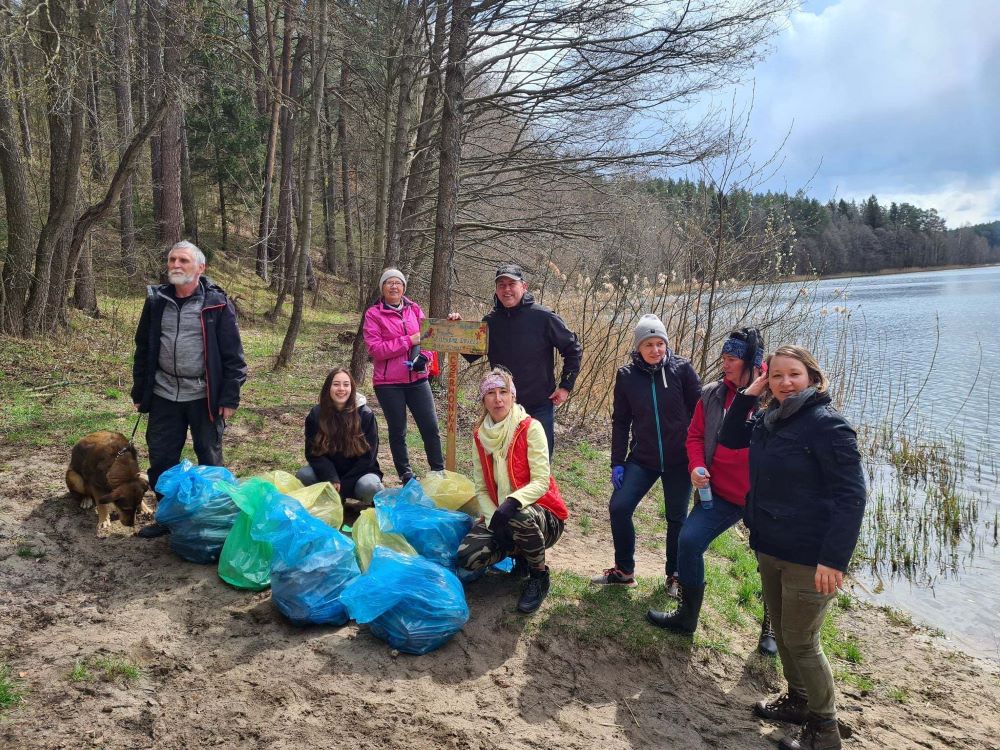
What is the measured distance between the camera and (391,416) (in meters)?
4.98

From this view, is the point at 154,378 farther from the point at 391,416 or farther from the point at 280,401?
the point at 280,401

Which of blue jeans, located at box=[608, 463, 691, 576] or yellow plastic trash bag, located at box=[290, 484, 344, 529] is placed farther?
blue jeans, located at box=[608, 463, 691, 576]

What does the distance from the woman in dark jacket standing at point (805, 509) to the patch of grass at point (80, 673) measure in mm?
2980

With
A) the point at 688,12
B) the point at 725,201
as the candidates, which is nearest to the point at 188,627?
the point at 725,201

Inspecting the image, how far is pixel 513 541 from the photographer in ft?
12.0

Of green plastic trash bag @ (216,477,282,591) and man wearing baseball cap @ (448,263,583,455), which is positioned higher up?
man wearing baseball cap @ (448,263,583,455)

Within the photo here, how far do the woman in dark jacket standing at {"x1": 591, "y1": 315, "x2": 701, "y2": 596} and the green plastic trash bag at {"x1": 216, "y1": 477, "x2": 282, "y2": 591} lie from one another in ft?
6.73

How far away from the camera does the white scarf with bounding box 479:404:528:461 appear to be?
3.77 meters

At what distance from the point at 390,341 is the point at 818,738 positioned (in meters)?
3.48

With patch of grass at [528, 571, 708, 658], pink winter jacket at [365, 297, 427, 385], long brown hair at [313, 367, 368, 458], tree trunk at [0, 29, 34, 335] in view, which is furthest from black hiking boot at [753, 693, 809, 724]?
tree trunk at [0, 29, 34, 335]

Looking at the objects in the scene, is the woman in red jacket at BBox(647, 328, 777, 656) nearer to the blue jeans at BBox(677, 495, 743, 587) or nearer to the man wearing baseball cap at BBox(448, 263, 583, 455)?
the blue jeans at BBox(677, 495, 743, 587)

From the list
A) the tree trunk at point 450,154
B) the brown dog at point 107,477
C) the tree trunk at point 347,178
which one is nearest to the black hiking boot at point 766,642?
the brown dog at point 107,477

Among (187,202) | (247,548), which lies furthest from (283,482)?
(187,202)

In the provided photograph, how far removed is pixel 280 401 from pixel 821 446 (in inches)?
261
